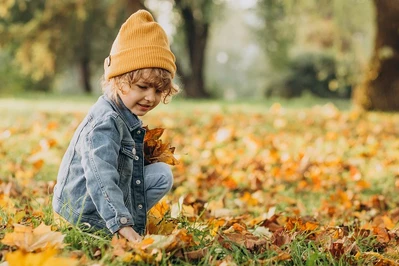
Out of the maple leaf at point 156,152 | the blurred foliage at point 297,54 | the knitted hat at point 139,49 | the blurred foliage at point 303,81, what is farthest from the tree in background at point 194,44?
the knitted hat at point 139,49

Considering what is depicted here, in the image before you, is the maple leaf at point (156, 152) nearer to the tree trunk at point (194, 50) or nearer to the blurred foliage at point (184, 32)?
the blurred foliage at point (184, 32)

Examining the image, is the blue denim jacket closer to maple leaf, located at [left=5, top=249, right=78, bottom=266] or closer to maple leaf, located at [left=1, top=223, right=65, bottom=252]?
maple leaf, located at [left=1, top=223, right=65, bottom=252]

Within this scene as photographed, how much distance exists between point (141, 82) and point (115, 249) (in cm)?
76

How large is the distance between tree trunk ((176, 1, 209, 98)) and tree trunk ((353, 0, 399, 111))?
26.6 ft

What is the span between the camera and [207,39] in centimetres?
1911

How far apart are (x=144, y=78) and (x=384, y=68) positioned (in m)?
8.51

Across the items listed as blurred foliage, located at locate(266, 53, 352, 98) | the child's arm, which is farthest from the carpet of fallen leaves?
blurred foliage, located at locate(266, 53, 352, 98)

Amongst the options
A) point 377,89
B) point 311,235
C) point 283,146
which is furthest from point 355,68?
point 311,235

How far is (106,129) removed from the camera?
7.70ft

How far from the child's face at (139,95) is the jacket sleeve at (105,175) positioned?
6.2 inches

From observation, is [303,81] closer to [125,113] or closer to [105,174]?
[125,113]

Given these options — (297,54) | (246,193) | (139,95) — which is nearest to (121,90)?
(139,95)

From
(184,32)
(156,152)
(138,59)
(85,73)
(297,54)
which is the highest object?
(138,59)

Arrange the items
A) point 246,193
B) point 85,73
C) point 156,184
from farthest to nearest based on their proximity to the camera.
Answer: point 85,73, point 246,193, point 156,184
